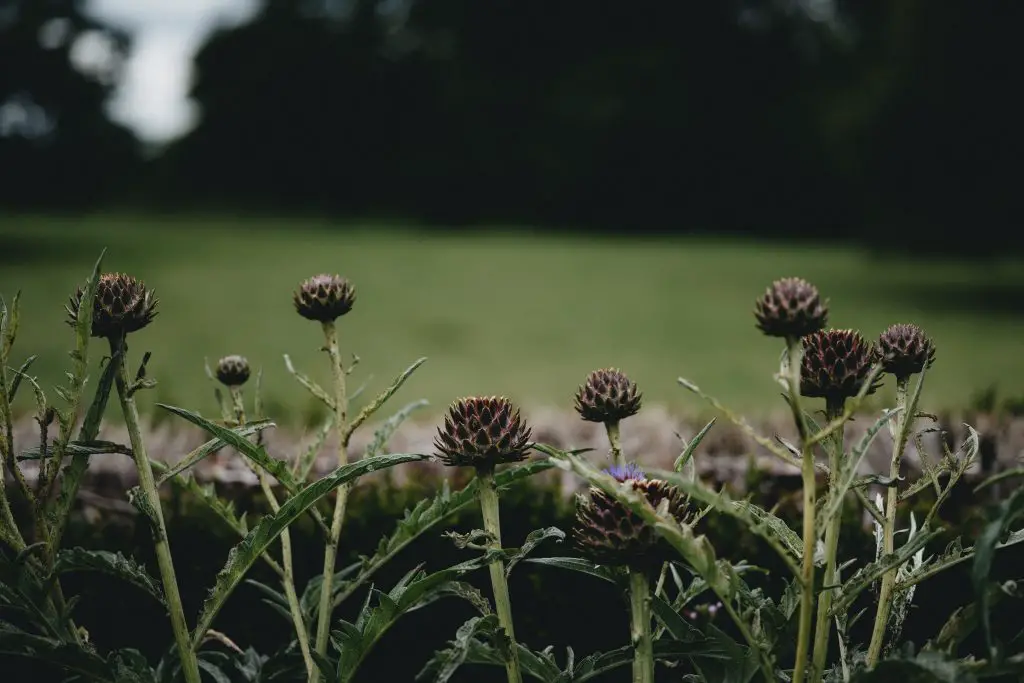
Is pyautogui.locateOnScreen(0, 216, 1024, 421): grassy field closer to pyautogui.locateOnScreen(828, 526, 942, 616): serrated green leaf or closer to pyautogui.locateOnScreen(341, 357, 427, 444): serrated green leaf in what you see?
pyautogui.locateOnScreen(341, 357, 427, 444): serrated green leaf

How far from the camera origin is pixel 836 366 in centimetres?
121

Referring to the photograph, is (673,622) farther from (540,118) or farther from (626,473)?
(540,118)

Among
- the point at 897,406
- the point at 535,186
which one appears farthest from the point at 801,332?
the point at 535,186

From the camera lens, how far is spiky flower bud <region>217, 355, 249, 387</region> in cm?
164

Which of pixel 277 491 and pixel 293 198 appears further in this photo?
pixel 293 198

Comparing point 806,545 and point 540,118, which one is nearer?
point 806,545

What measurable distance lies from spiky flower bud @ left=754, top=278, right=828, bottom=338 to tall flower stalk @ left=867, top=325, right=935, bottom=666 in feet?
0.79

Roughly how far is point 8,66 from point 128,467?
22.1 m

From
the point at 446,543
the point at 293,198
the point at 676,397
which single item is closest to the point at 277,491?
the point at 446,543

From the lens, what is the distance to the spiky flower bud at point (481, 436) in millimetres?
1258

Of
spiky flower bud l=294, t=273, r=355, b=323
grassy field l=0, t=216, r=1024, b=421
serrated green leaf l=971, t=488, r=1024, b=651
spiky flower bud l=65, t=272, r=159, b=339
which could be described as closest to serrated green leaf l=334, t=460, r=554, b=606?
spiky flower bud l=294, t=273, r=355, b=323

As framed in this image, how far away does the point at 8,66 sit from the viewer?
21.2 meters

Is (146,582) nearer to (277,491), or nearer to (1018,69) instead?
(277,491)

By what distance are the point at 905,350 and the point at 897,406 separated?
3.6 inches
